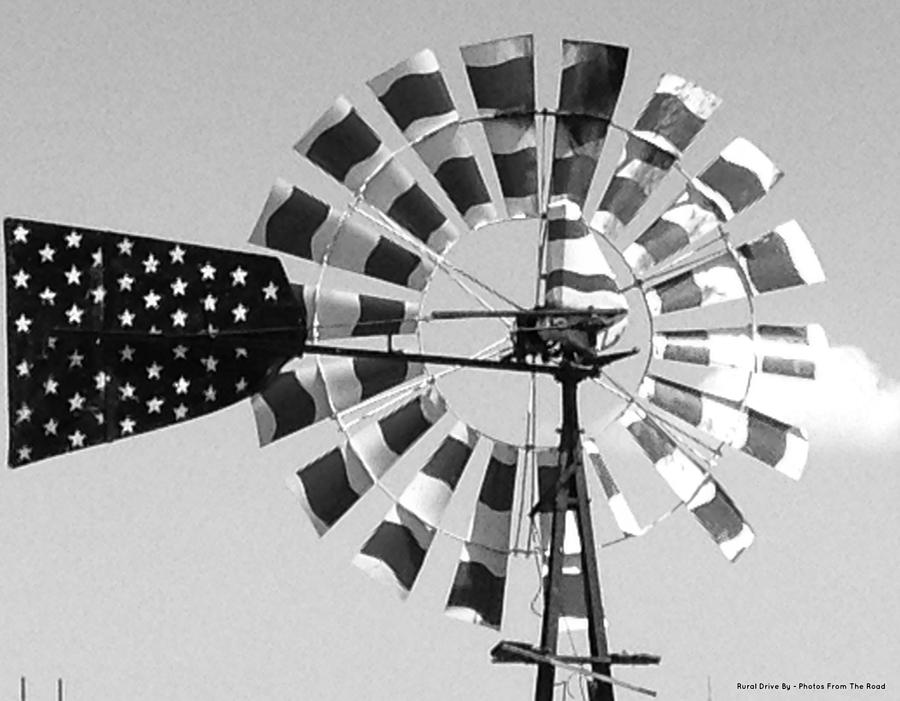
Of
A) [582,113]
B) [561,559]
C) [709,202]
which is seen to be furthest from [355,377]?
[709,202]

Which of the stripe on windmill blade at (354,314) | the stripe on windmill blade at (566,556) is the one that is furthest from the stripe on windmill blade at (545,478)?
the stripe on windmill blade at (354,314)

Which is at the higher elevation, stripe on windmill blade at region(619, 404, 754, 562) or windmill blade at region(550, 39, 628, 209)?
windmill blade at region(550, 39, 628, 209)

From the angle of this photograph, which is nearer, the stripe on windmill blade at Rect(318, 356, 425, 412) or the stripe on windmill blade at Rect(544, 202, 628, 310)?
the stripe on windmill blade at Rect(544, 202, 628, 310)

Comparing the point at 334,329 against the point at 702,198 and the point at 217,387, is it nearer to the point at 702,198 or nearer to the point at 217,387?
the point at 217,387

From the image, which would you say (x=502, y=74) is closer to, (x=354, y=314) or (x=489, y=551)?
(x=354, y=314)

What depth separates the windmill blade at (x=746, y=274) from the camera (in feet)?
96.5

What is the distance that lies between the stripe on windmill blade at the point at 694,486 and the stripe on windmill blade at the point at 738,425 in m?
0.23

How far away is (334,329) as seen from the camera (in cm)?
2892

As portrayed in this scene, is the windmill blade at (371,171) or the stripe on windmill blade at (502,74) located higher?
the stripe on windmill blade at (502,74)

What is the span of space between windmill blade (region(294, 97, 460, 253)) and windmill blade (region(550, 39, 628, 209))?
2.99 ft

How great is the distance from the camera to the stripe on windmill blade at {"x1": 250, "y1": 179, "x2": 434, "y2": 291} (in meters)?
28.7

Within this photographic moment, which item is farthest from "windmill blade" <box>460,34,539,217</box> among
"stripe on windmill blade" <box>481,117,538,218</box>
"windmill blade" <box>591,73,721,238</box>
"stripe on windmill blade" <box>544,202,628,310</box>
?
"windmill blade" <box>591,73,721,238</box>

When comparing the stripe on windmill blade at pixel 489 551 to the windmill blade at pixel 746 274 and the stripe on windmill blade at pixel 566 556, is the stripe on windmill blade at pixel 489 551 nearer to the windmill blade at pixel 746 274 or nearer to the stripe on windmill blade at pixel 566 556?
the stripe on windmill blade at pixel 566 556

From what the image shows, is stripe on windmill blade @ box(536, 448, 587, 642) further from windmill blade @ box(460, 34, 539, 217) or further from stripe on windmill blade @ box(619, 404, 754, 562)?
windmill blade @ box(460, 34, 539, 217)
